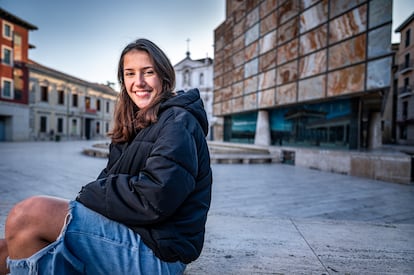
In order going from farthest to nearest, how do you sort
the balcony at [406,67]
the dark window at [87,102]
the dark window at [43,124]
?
the dark window at [87,102] → the dark window at [43,124] → the balcony at [406,67]

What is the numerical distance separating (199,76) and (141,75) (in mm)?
40978

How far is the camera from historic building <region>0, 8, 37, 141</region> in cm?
2452

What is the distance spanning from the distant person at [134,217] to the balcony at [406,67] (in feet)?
29.0

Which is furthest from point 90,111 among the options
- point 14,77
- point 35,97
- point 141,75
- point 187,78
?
point 141,75

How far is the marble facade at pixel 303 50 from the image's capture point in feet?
27.0

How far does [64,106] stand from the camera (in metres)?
33.3

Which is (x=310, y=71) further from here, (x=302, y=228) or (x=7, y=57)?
(x=7, y=57)

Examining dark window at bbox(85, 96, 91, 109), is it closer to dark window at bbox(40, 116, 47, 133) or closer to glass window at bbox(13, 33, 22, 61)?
dark window at bbox(40, 116, 47, 133)

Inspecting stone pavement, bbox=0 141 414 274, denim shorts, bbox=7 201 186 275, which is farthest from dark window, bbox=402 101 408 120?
denim shorts, bbox=7 201 186 275

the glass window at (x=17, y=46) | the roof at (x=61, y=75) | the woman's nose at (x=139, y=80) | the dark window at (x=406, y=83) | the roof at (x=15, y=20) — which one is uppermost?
the roof at (x=15, y=20)

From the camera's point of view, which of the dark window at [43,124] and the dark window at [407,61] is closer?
the dark window at [407,61]

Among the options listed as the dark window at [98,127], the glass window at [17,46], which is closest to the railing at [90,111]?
A: the dark window at [98,127]

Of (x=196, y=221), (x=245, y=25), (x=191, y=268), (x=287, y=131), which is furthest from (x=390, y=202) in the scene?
(x=245, y=25)

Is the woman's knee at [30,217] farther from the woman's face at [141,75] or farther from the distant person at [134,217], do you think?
the woman's face at [141,75]
